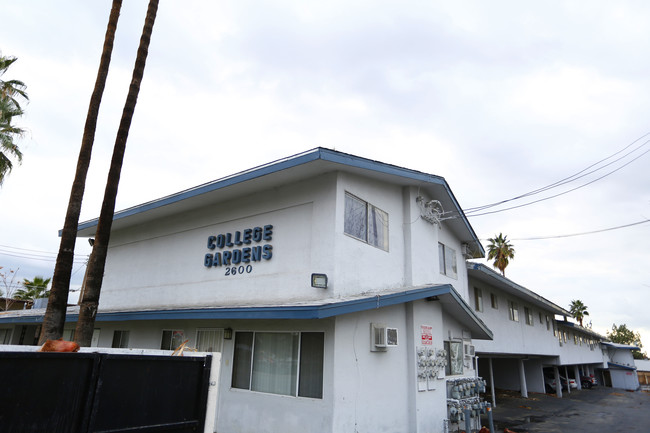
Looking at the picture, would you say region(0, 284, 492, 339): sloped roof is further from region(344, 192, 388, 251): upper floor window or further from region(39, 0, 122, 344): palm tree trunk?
region(39, 0, 122, 344): palm tree trunk

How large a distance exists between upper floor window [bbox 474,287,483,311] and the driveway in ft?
15.3

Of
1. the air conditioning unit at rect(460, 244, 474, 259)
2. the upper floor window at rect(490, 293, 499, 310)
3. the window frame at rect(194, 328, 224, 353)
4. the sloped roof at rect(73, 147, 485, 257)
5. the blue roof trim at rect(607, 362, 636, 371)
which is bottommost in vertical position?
the blue roof trim at rect(607, 362, 636, 371)

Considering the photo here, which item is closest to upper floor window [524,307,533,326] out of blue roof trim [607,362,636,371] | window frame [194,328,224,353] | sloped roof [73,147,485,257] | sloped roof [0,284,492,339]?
sloped roof [0,284,492,339]

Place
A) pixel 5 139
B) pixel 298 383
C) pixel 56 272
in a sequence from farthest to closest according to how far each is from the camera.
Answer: pixel 5 139 → pixel 298 383 → pixel 56 272

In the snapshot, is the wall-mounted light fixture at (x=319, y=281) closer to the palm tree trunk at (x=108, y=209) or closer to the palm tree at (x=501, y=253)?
the palm tree trunk at (x=108, y=209)

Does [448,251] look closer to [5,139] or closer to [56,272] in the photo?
[56,272]

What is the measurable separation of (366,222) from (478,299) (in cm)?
1128

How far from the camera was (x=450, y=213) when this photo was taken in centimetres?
1545

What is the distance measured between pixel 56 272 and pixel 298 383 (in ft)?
18.5

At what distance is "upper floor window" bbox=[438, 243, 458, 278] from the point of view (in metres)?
15.4

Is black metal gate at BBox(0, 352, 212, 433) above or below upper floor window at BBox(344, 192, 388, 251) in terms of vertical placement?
below

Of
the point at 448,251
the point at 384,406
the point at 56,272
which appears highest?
the point at 448,251

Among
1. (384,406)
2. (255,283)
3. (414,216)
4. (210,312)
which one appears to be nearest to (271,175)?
(255,283)

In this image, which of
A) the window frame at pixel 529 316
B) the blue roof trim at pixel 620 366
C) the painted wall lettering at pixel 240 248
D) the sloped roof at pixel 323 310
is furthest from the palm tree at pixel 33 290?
the blue roof trim at pixel 620 366
